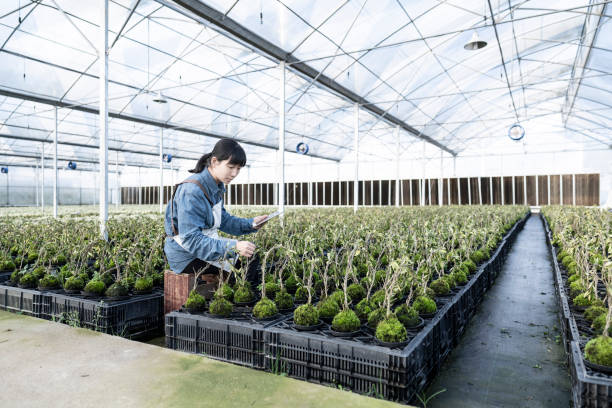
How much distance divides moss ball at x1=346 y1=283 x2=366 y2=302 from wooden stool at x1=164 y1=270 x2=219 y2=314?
4.33 ft

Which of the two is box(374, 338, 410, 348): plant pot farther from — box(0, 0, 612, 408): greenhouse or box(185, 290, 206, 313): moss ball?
box(185, 290, 206, 313): moss ball

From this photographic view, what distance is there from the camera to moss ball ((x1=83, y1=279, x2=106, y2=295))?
3973 millimetres

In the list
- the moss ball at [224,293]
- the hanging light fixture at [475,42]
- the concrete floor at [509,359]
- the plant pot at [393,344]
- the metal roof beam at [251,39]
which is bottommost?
the concrete floor at [509,359]

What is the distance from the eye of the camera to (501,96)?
25141mm

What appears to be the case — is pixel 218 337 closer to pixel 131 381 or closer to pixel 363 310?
pixel 131 381

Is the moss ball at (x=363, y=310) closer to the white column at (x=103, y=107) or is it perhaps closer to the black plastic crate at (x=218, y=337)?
the black plastic crate at (x=218, y=337)

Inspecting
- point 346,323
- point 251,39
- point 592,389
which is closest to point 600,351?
point 592,389

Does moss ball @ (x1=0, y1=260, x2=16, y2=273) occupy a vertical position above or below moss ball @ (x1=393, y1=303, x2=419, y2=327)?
above

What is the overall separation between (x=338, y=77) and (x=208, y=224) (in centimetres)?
1329

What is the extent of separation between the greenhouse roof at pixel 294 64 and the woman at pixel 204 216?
22.6 feet

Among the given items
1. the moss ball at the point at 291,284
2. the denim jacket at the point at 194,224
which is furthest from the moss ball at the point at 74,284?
the moss ball at the point at 291,284

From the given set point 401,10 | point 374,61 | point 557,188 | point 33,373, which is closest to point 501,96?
point 557,188

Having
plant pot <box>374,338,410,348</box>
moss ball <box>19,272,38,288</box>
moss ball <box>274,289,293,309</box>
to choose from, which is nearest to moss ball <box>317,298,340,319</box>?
moss ball <box>274,289,293,309</box>

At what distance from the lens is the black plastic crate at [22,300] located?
4.04 m
